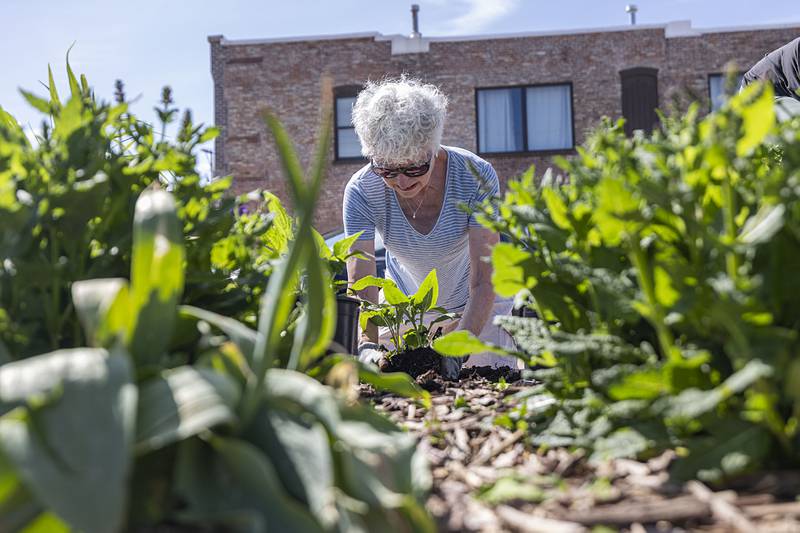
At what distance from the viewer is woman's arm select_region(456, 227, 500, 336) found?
3.32 metres

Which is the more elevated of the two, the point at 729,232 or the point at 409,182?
the point at 409,182

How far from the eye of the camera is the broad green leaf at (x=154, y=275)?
3.31 ft

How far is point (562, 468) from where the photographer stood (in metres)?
1.22

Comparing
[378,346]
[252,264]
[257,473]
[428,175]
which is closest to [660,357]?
[257,473]

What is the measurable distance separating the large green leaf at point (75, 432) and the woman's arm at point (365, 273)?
231cm

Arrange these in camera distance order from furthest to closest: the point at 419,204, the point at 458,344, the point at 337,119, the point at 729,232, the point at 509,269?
the point at 337,119 < the point at 419,204 < the point at 458,344 < the point at 509,269 < the point at 729,232

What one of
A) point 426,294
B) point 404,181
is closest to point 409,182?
point 404,181

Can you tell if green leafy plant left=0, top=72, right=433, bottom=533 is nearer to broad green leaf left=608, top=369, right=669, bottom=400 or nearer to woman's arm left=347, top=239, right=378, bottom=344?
broad green leaf left=608, top=369, right=669, bottom=400

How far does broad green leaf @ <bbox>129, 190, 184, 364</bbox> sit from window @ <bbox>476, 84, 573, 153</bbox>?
58.4 ft

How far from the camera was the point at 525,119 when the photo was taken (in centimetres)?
1848

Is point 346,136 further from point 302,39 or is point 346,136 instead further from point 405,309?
point 405,309

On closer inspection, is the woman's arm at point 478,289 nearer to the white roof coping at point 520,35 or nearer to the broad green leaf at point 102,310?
the broad green leaf at point 102,310

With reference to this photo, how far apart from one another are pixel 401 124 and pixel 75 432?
2.63 meters

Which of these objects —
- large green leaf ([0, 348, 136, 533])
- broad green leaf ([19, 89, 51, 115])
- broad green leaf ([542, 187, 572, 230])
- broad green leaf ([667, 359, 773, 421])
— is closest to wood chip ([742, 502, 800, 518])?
broad green leaf ([667, 359, 773, 421])
